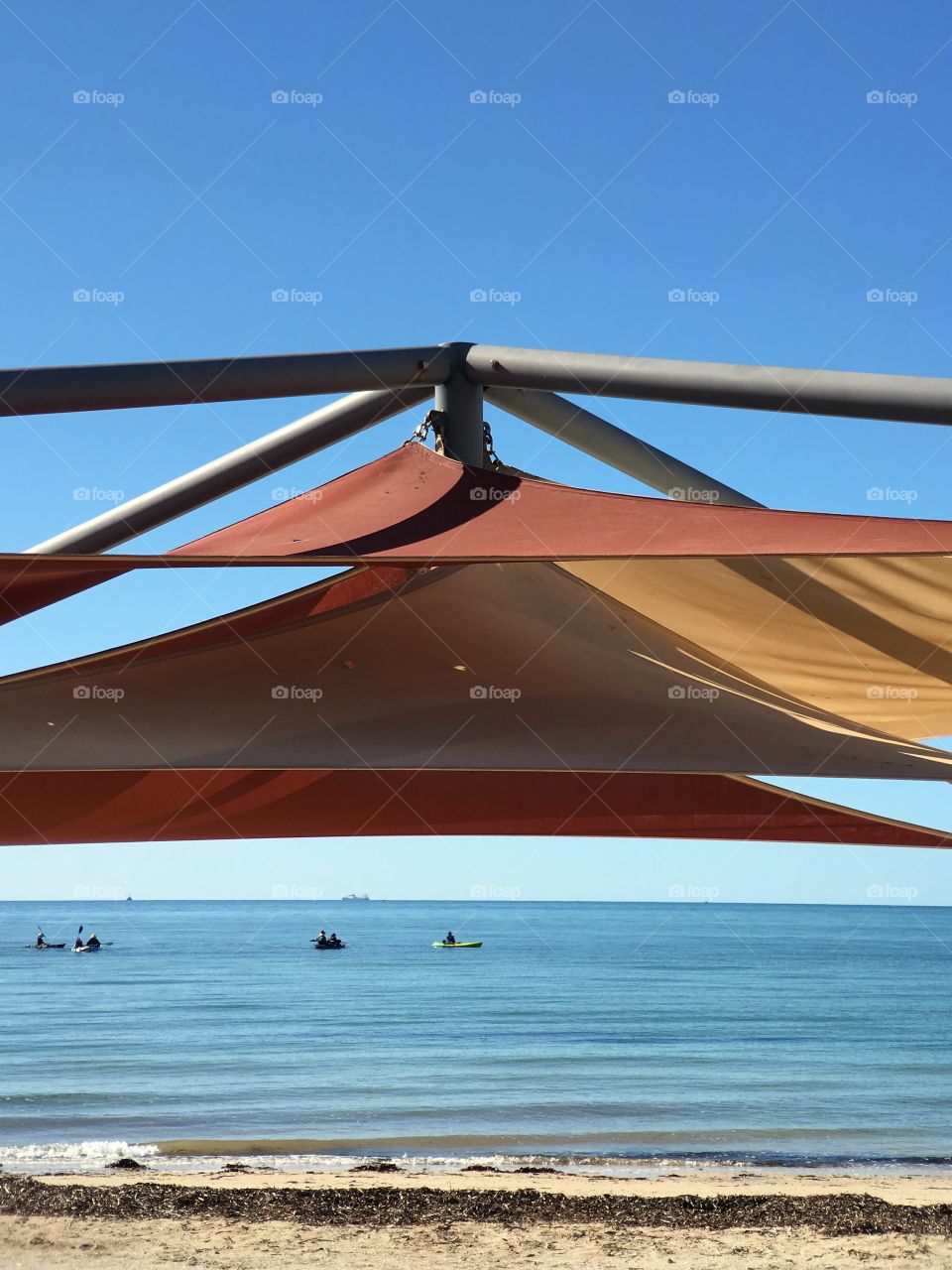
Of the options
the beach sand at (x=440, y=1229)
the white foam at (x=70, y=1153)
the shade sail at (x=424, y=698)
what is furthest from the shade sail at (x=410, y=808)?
the white foam at (x=70, y=1153)

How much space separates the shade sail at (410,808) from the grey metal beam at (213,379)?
1.42 metres

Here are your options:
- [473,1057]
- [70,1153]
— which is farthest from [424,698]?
[473,1057]

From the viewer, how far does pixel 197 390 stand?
11.7 feet

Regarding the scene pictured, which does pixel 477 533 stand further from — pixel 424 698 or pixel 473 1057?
pixel 473 1057

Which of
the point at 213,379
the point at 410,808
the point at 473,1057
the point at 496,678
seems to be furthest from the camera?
the point at 473,1057

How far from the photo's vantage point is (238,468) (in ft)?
14.3

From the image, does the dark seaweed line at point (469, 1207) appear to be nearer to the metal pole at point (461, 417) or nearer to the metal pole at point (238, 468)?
the metal pole at point (238, 468)

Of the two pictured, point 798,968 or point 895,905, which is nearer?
point 798,968

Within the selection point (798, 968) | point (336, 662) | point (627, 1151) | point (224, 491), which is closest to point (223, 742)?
point (336, 662)

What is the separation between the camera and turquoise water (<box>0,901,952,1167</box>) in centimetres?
1666

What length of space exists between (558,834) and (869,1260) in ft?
18.8

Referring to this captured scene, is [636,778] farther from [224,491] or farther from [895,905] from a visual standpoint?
[895,905]

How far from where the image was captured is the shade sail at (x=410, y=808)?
4.41m

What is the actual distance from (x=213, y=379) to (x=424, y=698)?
1.14 m
